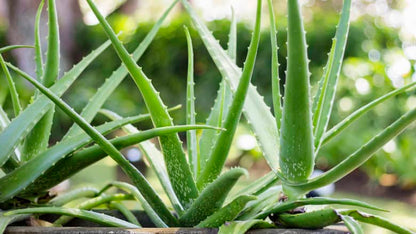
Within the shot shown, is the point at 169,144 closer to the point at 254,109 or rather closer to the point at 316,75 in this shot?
the point at 254,109

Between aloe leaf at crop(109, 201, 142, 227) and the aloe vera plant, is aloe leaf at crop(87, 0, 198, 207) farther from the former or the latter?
aloe leaf at crop(109, 201, 142, 227)

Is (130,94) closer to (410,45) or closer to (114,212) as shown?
(410,45)

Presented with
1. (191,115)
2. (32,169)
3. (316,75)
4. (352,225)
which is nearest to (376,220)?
(352,225)

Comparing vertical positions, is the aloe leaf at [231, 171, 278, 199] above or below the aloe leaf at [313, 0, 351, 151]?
below

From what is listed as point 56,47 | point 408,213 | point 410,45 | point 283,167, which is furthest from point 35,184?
point 410,45

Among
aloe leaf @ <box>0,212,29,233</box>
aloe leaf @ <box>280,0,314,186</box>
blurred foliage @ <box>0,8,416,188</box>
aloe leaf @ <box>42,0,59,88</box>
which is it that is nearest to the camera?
aloe leaf @ <box>280,0,314,186</box>

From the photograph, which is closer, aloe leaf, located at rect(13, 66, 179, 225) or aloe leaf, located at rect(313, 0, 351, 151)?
aloe leaf, located at rect(13, 66, 179, 225)

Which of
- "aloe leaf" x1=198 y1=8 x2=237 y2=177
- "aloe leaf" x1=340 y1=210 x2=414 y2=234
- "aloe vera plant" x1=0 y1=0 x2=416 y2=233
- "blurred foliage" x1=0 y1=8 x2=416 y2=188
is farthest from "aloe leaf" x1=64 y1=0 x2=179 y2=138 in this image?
"blurred foliage" x1=0 y1=8 x2=416 y2=188
